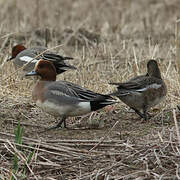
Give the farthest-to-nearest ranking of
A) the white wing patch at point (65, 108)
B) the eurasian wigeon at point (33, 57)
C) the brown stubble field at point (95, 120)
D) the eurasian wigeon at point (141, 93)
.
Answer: the eurasian wigeon at point (33, 57)
the eurasian wigeon at point (141, 93)
the white wing patch at point (65, 108)
the brown stubble field at point (95, 120)

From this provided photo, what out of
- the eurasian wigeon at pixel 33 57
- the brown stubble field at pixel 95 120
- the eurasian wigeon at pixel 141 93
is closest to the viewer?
the brown stubble field at pixel 95 120

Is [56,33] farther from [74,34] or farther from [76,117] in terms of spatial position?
[76,117]

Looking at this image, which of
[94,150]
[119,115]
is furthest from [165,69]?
[94,150]

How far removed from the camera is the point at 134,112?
618 centimetres

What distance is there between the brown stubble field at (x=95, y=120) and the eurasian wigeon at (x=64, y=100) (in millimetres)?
159

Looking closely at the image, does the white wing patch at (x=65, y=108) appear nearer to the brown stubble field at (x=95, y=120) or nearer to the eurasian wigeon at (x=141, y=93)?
the brown stubble field at (x=95, y=120)

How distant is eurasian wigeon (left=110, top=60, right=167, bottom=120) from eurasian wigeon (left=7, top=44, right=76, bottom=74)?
172 cm

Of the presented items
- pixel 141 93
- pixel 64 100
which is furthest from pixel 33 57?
pixel 64 100

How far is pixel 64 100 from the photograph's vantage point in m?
5.35

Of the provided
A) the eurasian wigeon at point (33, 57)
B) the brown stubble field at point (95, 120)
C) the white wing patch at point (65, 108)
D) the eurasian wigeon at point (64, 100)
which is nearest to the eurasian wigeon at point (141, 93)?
the brown stubble field at point (95, 120)

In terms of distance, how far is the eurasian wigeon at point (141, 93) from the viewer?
5730 millimetres

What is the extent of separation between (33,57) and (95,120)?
2822 mm

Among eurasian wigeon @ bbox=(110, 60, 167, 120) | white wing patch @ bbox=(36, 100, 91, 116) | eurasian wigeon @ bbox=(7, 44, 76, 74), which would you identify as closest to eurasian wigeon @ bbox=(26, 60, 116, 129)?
white wing patch @ bbox=(36, 100, 91, 116)

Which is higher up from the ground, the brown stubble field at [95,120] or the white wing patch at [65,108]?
the white wing patch at [65,108]
